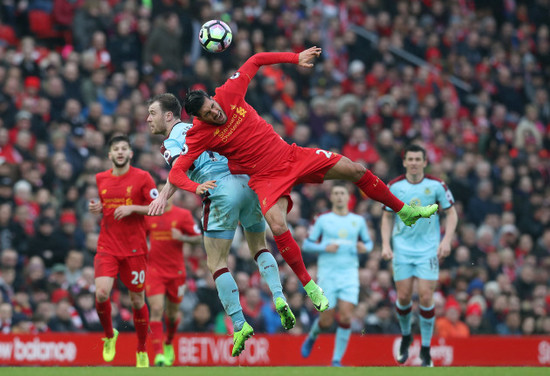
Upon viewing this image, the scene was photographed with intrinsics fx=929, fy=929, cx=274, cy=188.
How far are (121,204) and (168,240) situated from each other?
2.01 m

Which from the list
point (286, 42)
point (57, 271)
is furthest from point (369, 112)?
point (57, 271)

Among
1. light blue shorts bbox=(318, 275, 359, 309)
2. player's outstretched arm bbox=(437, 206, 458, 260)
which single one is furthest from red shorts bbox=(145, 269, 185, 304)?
player's outstretched arm bbox=(437, 206, 458, 260)

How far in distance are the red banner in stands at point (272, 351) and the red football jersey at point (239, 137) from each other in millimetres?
5178

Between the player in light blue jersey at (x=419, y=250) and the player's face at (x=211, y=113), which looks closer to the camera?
the player's face at (x=211, y=113)

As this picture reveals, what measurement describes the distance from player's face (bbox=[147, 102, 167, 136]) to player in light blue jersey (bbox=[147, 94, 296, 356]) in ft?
0.67

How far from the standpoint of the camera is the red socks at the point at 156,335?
12812 mm

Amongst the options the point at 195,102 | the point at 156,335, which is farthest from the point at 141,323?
the point at 195,102

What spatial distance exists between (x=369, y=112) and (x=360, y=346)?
6.35 metres

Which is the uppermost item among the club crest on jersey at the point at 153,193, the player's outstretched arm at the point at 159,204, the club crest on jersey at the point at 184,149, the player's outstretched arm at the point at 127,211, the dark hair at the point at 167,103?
the dark hair at the point at 167,103

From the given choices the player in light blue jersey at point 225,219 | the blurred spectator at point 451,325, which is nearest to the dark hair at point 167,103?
the player in light blue jersey at point 225,219

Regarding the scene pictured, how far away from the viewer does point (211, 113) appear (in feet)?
30.8

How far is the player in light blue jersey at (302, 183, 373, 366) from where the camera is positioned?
44.9ft
